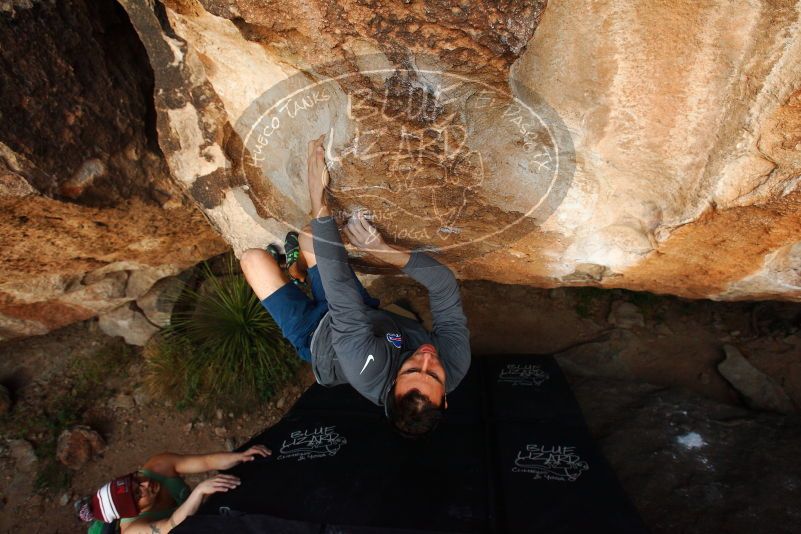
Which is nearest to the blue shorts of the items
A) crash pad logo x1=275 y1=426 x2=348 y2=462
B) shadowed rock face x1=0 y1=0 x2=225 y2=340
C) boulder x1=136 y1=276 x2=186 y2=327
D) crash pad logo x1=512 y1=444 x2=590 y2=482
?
crash pad logo x1=275 y1=426 x2=348 y2=462

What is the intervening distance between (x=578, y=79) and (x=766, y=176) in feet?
2.55

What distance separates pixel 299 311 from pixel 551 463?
4.91ft

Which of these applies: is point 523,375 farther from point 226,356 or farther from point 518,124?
point 226,356

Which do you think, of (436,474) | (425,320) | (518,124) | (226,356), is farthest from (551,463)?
(226,356)

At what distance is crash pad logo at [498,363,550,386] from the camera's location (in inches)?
127

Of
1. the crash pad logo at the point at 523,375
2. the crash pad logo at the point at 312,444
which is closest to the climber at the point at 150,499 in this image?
the crash pad logo at the point at 312,444

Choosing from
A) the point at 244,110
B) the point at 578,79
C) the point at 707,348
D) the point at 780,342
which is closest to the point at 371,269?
the point at 244,110

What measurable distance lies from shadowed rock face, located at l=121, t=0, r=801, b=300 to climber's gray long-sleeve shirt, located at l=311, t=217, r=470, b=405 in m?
0.26

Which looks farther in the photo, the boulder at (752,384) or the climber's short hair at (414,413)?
the boulder at (752,384)

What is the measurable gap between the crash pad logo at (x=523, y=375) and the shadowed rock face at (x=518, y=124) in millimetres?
826

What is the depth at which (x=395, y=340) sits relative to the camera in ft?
7.82

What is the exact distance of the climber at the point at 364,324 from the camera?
7.22ft

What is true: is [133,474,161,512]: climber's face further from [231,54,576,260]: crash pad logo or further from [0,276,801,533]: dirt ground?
[231,54,576,260]: crash pad logo

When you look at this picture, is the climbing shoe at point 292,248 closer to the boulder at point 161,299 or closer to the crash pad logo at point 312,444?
the crash pad logo at point 312,444
